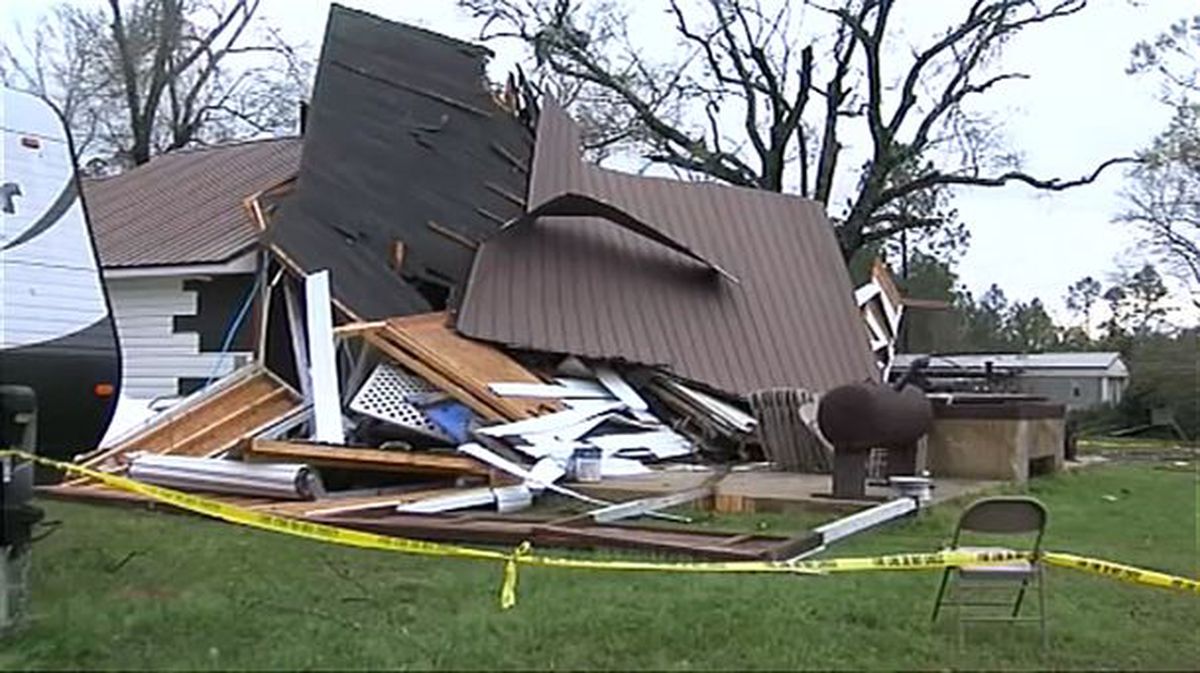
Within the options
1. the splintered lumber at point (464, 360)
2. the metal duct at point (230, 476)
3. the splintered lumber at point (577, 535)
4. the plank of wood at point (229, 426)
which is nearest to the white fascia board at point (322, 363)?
the plank of wood at point (229, 426)

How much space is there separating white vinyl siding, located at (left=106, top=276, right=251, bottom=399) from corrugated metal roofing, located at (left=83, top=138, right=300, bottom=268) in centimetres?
40

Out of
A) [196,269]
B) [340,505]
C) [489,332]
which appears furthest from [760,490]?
[196,269]

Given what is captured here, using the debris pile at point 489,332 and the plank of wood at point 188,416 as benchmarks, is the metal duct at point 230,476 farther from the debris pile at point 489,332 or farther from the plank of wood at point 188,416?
the plank of wood at point 188,416

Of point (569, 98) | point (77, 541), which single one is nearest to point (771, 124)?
point (569, 98)

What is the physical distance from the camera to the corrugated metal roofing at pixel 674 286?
1559 cm

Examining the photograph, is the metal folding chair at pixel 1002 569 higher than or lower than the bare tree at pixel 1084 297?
lower

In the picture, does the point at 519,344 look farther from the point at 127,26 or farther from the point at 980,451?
the point at 127,26

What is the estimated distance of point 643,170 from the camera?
119ft

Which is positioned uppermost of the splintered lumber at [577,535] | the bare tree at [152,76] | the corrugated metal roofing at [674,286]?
the bare tree at [152,76]

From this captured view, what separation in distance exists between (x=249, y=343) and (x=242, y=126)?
2597 cm

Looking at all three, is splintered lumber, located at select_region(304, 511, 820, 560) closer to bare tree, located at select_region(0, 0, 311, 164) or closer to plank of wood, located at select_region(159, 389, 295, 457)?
plank of wood, located at select_region(159, 389, 295, 457)

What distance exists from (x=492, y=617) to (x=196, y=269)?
10.8m

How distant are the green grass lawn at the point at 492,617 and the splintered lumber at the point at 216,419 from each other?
3520 mm

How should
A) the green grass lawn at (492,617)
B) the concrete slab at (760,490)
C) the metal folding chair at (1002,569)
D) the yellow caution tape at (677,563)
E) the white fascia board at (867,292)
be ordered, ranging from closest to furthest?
1. the green grass lawn at (492,617)
2. the metal folding chair at (1002,569)
3. the yellow caution tape at (677,563)
4. the concrete slab at (760,490)
5. the white fascia board at (867,292)
